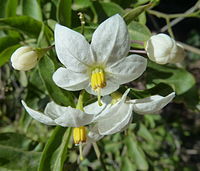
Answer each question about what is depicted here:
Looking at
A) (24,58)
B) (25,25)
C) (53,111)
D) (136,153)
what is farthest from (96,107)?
(136,153)

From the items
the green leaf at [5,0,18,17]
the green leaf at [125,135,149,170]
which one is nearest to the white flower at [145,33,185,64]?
the green leaf at [5,0,18,17]

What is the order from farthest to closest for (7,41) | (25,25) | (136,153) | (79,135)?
(136,153)
(7,41)
(25,25)
(79,135)

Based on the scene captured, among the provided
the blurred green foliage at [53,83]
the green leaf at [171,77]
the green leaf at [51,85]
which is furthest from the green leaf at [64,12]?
the green leaf at [171,77]

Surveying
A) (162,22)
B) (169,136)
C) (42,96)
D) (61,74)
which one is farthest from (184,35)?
(61,74)

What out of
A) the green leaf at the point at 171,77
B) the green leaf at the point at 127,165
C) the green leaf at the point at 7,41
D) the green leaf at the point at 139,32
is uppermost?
the green leaf at the point at 139,32

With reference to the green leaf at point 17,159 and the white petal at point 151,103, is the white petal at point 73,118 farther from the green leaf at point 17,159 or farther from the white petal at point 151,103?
the green leaf at point 17,159

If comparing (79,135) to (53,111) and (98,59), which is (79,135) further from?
(98,59)

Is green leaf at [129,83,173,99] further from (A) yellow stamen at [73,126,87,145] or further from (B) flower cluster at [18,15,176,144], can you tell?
(A) yellow stamen at [73,126,87,145]
